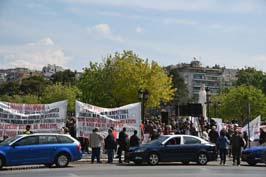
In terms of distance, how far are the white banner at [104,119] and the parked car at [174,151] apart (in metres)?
3.09

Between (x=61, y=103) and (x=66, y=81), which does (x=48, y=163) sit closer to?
(x=61, y=103)

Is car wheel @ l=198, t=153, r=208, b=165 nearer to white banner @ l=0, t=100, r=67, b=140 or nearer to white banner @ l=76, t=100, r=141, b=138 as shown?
white banner @ l=76, t=100, r=141, b=138

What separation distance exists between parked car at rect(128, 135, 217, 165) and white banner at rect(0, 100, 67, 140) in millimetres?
4018

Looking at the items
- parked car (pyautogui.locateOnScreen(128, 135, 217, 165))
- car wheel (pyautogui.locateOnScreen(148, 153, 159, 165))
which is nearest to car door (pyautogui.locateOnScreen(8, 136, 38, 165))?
parked car (pyautogui.locateOnScreen(128, 135, 217, 165))

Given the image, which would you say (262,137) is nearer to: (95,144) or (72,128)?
(95,144)

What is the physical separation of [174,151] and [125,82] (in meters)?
43.2

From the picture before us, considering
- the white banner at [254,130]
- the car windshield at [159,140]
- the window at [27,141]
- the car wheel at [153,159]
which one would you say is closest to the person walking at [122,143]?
the car windshield at [159,140]

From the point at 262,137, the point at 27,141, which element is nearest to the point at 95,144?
the point at 27,141

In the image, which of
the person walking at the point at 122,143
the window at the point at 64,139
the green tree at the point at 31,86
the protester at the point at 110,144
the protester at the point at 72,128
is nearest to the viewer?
the window at the point at 64,139

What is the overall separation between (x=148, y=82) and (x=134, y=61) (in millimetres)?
3443

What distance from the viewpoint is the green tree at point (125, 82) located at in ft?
218

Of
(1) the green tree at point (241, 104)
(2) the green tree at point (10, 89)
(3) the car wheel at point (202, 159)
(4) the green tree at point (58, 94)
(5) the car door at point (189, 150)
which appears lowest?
(3) the car wheel at point (202, 159)

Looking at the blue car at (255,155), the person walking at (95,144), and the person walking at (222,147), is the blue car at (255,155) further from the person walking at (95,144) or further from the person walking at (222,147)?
the person walking at (95,144)

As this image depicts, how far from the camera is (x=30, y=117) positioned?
2586cm
